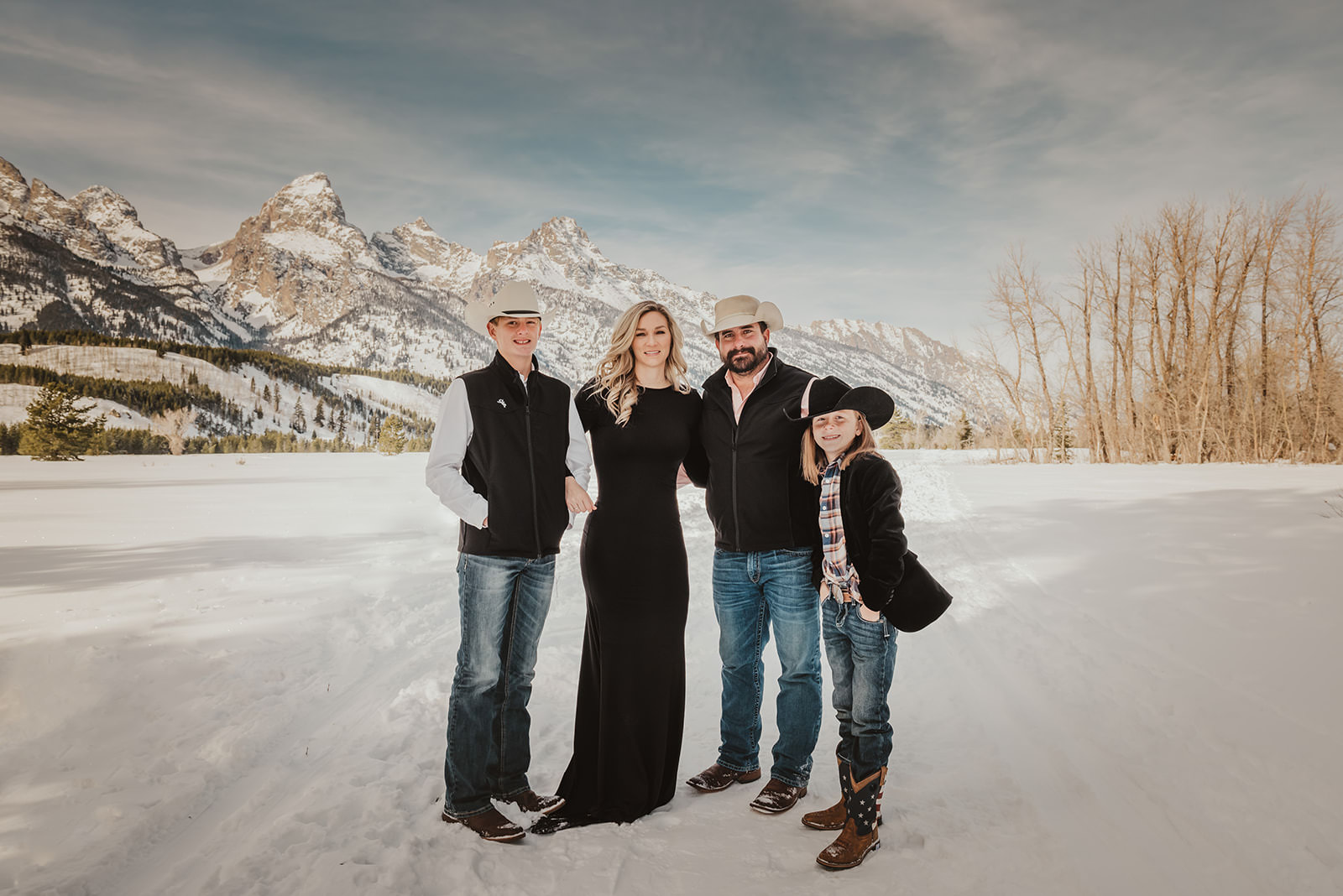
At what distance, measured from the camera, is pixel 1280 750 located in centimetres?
334

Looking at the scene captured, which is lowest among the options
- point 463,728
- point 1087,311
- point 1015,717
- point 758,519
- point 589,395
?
point 1015,717

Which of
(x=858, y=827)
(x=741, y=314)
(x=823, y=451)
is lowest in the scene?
(x=858, y=827)

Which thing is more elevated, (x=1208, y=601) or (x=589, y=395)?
(x=589, y=395)

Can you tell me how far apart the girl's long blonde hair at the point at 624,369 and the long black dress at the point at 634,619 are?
7 centimetres

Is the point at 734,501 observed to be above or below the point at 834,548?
above

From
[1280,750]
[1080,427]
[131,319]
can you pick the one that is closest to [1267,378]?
[1080,427]

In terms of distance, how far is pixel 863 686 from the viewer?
2.73 metres

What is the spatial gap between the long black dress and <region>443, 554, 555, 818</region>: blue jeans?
263mm

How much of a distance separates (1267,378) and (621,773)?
28769mm

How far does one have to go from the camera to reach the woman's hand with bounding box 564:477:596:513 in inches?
121

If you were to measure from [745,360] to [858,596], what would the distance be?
1.31m

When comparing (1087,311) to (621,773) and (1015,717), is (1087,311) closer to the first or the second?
(1015,717)

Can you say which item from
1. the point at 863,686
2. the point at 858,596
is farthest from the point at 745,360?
the point at 863,686

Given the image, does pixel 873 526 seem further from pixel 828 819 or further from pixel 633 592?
pixel 828 819
